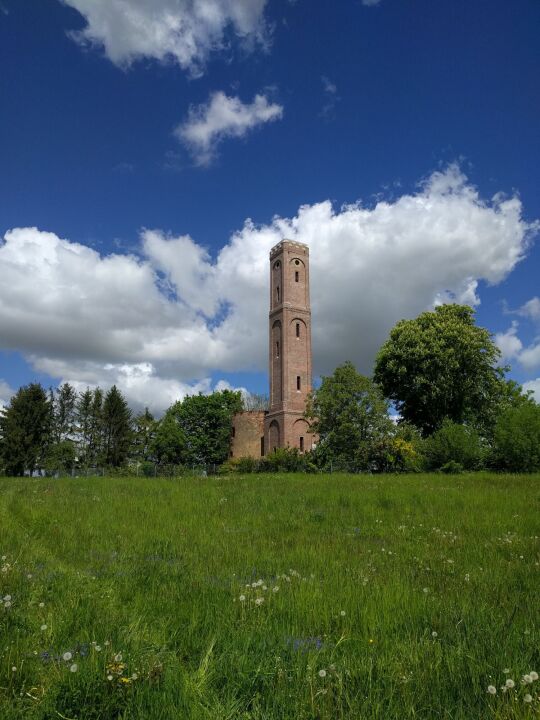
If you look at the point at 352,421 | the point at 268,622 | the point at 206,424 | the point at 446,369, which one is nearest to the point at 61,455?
the point at 206,424

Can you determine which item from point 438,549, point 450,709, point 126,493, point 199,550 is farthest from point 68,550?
point 126,493

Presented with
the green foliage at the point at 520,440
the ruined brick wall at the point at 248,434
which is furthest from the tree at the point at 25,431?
the green foliage at the point at 520,440

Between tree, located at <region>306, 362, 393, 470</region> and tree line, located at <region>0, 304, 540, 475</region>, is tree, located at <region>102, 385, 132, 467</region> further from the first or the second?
tree, located at <region>306, 362, 393, 470</region>

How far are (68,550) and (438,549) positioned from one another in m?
5.18

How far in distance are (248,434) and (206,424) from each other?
6918 mm

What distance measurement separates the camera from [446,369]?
38906 mm

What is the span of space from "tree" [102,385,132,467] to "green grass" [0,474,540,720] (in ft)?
193

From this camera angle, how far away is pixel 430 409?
41.0m

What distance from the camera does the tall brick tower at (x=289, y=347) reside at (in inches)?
2152

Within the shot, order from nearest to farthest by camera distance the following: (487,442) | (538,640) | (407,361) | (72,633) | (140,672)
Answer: (140,672), (538,640), (72,633), (487,442), (407,361)

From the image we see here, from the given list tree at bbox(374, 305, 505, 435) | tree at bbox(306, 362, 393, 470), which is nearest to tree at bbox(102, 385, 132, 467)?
tree at bbox(306, 362, 393, 470)

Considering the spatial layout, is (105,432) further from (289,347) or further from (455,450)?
(455,450)

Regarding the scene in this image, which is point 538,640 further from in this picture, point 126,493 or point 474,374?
point 474,374

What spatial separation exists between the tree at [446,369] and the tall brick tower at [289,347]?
1423 cm
